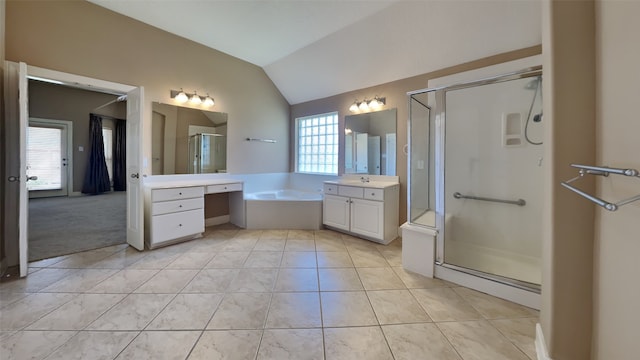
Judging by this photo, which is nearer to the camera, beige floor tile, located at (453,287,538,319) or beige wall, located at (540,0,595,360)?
beige wall, located at (540,0,595,360)

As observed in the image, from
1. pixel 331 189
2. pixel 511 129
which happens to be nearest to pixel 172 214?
pixel 331 189

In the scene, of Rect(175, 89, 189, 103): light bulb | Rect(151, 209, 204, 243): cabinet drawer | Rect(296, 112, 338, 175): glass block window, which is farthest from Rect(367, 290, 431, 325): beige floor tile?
Rect(175, 89, 189, 103): light bulb

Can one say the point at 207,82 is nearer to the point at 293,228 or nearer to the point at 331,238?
the point at 293,228

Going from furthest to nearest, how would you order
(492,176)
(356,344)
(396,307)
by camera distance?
(492,176), (396,307), (356,344)

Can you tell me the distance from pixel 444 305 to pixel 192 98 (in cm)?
405

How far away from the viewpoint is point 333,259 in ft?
8.66

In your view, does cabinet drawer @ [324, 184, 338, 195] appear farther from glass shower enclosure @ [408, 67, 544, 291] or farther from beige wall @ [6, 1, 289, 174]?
beige wall @ [6, 1, 289, 174]

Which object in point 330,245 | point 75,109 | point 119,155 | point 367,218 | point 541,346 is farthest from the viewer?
point 119,155

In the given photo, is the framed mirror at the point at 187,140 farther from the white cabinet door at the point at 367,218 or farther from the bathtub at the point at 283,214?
the white cabinet door at the point at 367,218

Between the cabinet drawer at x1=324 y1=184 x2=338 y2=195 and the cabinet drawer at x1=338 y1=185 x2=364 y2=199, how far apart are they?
8cm

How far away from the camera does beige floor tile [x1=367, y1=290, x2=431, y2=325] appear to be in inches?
63.6

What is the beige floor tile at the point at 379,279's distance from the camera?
2.06m

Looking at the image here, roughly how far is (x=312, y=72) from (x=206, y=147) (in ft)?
Answer: 7.14

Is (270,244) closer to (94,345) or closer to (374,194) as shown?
(374,194)
